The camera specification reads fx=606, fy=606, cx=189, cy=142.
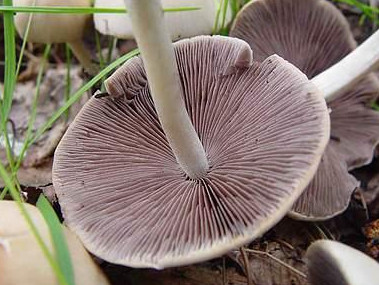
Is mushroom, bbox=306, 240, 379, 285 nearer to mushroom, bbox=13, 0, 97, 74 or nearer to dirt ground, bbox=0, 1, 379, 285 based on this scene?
dirt ground, bbox=0, 1, 379, 285

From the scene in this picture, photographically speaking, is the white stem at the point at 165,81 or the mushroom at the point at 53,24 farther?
the mushroom at the point at 53,24

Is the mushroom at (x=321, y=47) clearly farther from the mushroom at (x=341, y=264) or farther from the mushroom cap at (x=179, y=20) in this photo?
the mushroom at (x=341, y=264)

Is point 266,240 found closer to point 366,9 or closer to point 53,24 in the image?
point 366,9

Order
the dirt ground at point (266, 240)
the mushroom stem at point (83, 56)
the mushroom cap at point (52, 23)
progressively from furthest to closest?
the mushroom stem at point (83, 56) → the mushroom cap at point (52, 23) → the dirt ground at point (266, 240)

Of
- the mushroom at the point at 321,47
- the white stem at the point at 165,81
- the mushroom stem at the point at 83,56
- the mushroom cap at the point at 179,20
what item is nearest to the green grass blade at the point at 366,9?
the mushroom at the point at 321,47

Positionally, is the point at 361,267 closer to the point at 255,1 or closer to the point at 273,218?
the point at 273,218

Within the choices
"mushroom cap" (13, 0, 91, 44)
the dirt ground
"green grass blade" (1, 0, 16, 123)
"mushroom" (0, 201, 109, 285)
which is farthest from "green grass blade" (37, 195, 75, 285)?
"mushroom cap" (13, 0, 91, 44)
